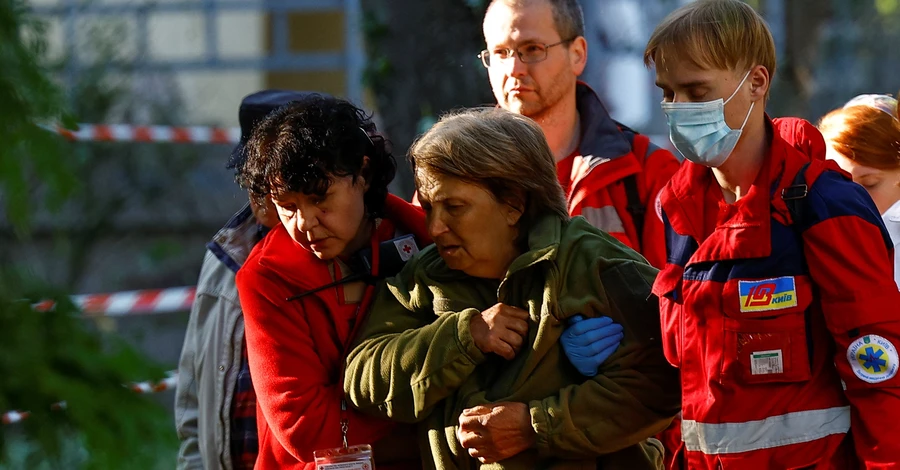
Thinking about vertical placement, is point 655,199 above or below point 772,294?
below

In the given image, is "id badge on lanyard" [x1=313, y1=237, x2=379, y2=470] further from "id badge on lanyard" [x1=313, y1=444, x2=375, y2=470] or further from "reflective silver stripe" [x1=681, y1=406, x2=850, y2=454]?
"reflective silver stripe" [x1=681, y1=406, x2=850, y2=454]

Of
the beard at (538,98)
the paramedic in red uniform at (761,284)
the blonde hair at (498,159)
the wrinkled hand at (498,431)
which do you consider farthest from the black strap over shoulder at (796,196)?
the beard at (538,98)

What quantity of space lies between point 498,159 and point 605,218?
98 cm

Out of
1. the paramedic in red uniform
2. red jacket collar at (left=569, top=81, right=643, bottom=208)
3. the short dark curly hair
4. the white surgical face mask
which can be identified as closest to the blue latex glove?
the paramedic in red uniform

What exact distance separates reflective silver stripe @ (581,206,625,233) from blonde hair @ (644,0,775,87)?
1016 mm

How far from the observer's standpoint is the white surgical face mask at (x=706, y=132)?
275 centimetres

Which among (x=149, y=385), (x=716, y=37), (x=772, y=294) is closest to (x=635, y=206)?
(x=716, y=37)

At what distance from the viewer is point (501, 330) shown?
9.21 feet

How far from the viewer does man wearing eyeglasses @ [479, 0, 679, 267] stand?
12.6 ft

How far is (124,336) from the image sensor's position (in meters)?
2.14

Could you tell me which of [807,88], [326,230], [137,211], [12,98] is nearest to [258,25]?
[137,211]

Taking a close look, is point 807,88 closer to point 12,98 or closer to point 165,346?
point 165,346

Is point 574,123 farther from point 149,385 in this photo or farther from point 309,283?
point 149,385

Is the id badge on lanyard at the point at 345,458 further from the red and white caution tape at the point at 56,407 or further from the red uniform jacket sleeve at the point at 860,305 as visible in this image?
the red uniform jacket sleeve at the point at 860,305
